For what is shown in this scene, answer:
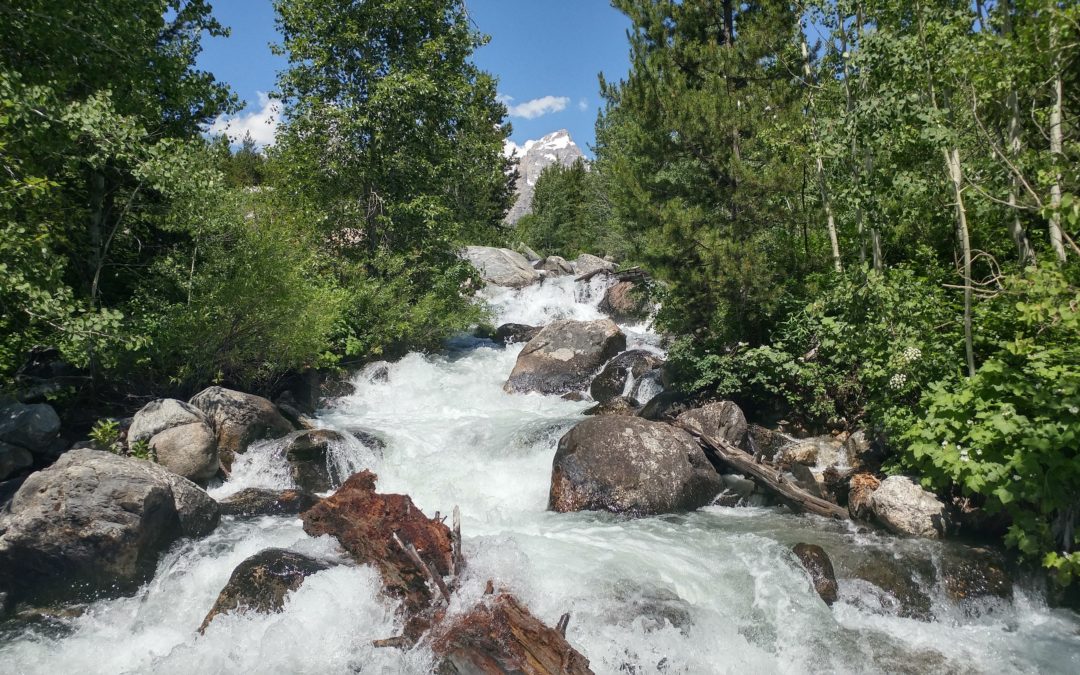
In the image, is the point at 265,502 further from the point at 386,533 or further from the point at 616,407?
the point at 616,407

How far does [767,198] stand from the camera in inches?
428

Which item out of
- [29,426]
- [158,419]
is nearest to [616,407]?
[158,419]

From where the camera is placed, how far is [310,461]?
32.2 ft

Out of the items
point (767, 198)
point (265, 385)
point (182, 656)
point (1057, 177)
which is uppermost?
point (767, 198)

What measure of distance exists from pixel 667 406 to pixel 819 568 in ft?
17.5

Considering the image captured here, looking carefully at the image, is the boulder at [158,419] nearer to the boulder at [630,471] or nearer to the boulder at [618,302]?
the boulder at [630,471]

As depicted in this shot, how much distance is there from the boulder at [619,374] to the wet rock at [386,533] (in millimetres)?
7942

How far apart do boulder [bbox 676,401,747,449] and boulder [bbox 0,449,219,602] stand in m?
7.40

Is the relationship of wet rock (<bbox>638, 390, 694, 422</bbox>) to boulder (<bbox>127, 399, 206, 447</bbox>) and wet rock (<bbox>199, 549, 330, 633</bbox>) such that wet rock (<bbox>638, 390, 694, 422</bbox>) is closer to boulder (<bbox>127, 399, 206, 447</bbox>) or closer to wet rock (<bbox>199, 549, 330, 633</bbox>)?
wet rock (<bbox>199, 549, 330, 633</bbox>)

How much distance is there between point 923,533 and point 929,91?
5098 millimetres

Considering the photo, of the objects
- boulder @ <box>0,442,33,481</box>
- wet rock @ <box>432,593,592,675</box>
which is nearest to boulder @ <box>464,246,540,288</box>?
boulder @ <box>0,442,33,481</box>

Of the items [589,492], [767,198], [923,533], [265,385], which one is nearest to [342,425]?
[265,385]

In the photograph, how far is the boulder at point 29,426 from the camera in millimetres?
8172

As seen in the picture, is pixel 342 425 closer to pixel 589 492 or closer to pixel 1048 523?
pixel 589 492
